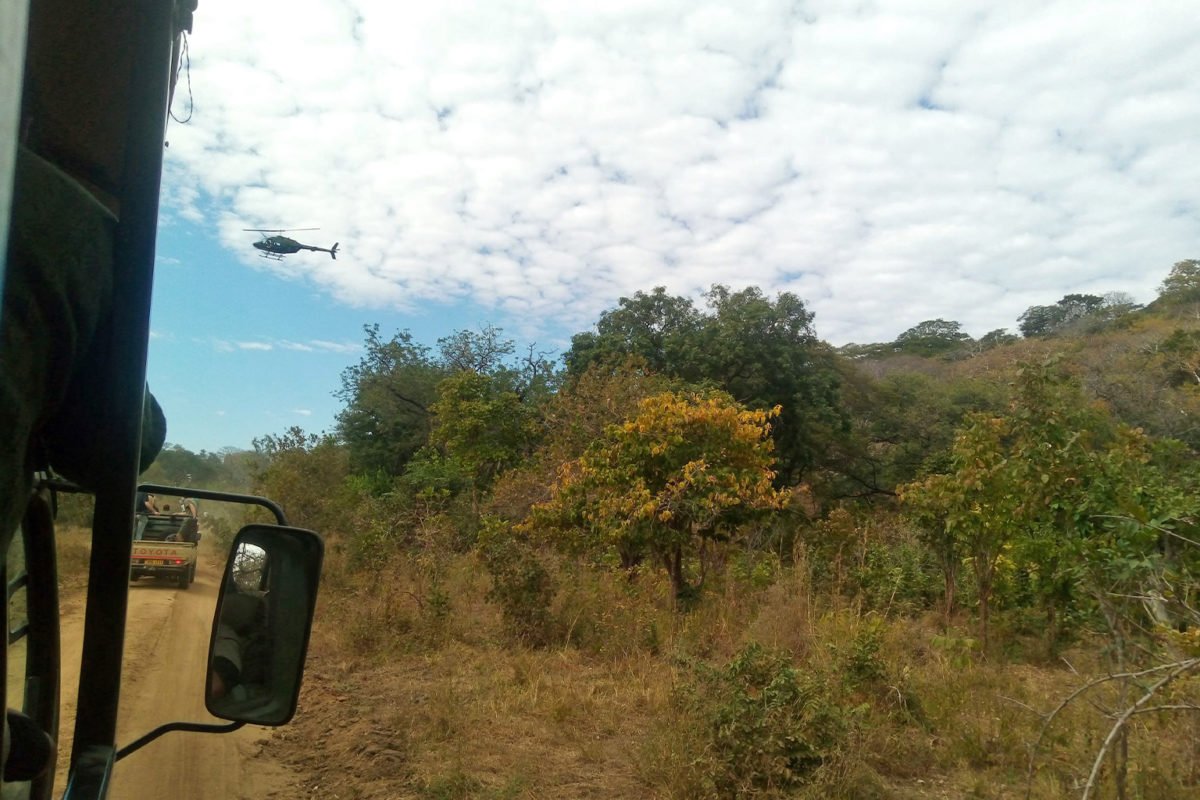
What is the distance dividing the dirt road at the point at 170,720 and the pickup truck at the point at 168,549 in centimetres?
49

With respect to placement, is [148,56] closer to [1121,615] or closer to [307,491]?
[1121,615]

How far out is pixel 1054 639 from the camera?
24.9 ft

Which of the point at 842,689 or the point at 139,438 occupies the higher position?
the point at 139,438

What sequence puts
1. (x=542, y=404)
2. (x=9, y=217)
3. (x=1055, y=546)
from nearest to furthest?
(x=9, y=217) < (x=1055, y=546) < (x=542, y=404)

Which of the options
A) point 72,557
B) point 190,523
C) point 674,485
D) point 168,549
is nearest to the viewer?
point 72,557

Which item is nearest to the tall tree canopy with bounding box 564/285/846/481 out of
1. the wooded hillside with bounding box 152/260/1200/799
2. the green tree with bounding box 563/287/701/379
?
the green tree with bounding box 563/287/701/379

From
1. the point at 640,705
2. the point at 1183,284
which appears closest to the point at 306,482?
the point at 640,705

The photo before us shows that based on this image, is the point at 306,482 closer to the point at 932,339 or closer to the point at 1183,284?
the point at 1183,284

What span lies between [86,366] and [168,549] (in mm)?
2540

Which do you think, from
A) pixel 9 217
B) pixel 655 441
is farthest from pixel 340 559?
pixel 9 217

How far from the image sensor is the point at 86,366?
1129 millimetres

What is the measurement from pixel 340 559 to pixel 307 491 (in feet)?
8.49

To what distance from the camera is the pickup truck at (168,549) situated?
8.07 feet

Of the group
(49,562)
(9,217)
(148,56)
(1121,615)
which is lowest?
(1121,615)
